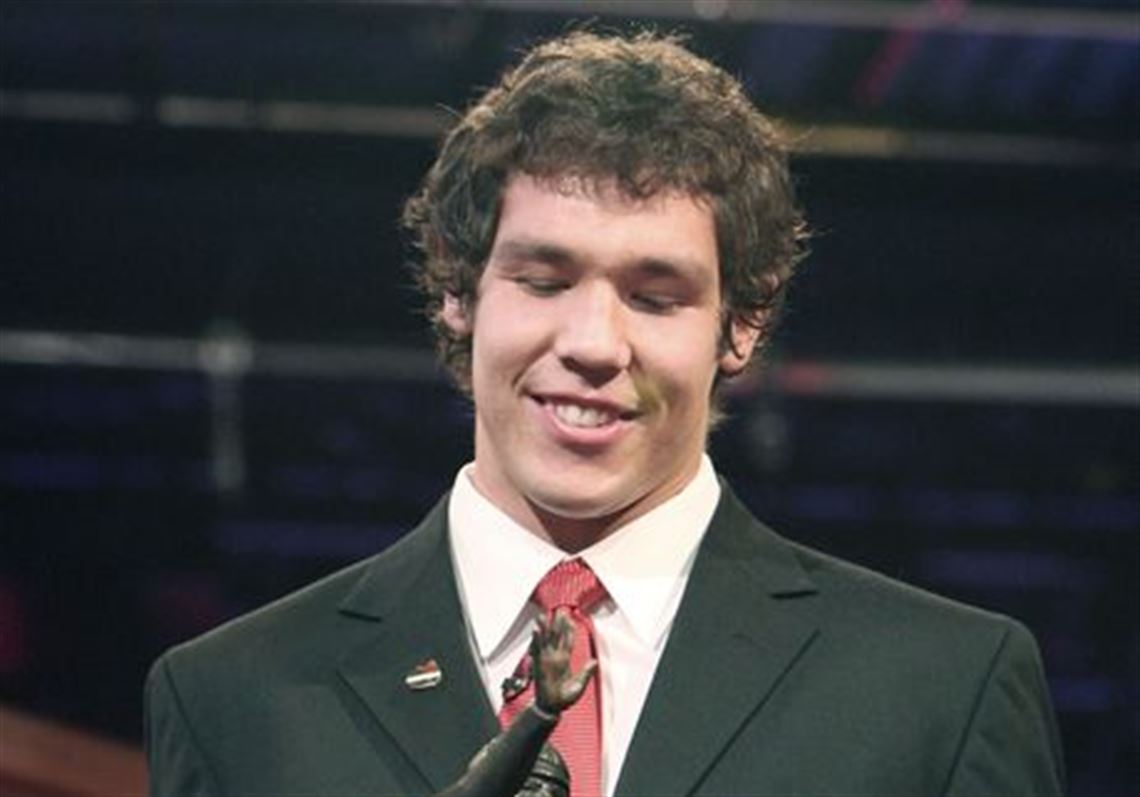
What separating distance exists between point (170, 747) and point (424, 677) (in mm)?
203

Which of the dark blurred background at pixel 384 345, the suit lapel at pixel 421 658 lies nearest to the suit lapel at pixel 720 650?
the suit lapel at pixel 421 658

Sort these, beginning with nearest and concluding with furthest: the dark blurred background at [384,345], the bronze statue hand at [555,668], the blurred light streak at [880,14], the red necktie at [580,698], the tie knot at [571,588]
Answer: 1. the bronze statue hand at [555,668]
2. the red necktie at [580,698]
3. the tie knot at [571,588]
4. the blurred light streak at [880,14]
5. the dark blurred background at [384,345]

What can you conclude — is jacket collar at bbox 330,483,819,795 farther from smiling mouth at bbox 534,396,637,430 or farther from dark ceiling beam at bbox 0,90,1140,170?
dark ceiling beam at bbox 0,90,1140,170

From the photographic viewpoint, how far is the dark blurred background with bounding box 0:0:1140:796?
4906mm

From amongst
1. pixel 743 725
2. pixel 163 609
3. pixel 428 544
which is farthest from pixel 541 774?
pixel 163 609

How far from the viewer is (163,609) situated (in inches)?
194

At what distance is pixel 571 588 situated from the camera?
240 centimetres

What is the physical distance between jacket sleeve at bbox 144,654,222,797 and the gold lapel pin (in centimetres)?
16

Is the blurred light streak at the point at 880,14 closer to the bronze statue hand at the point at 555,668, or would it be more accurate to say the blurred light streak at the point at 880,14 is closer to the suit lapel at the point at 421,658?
the suit lapel at the point at 421,658

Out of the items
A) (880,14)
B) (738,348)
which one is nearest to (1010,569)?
(880,14)

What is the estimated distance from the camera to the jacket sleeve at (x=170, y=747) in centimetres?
239

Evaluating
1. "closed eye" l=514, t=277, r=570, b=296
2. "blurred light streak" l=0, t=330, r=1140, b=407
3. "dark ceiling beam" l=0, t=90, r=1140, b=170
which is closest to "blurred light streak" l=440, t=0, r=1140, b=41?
"dark ceiling beam" l=0, t=90, r=1140, b=170

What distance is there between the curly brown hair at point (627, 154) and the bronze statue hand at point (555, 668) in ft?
1.57

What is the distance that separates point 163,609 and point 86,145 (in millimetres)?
699
